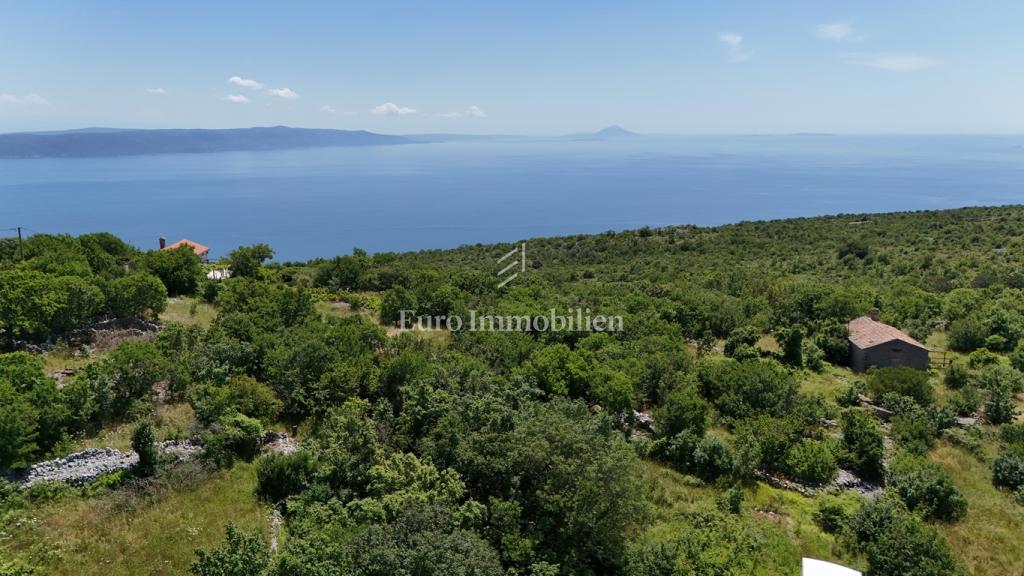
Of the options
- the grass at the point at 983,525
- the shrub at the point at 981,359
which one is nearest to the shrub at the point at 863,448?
the grass at the point at 983,525

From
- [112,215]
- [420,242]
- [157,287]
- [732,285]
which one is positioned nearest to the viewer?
[157,287]

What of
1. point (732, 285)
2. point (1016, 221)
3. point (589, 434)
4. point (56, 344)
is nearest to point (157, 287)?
point (56, 344)

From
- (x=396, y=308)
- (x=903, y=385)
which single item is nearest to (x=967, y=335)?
(x=903, y=385)

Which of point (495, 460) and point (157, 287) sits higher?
point (157, 287)

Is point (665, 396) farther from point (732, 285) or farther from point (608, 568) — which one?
point (732, 285)

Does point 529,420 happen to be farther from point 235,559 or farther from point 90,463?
point 90,463

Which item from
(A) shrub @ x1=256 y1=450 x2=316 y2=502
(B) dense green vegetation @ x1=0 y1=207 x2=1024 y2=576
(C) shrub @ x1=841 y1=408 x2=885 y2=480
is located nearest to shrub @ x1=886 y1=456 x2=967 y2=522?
(B) dense green vegetation @ x1=0 y1=207 x2=1024 y2=576
